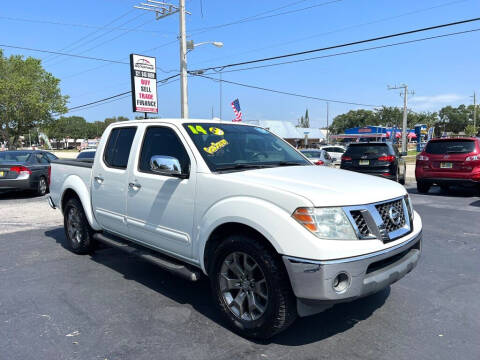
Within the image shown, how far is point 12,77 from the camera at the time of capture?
42.6m

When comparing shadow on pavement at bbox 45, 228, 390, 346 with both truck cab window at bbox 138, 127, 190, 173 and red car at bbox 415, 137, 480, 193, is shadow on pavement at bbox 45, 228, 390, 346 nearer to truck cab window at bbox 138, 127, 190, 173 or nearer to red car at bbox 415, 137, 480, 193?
truck cab window at bbox 138, 127, 190, 173

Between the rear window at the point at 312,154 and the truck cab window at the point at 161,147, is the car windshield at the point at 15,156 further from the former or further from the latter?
the rear window at the point at 312,154

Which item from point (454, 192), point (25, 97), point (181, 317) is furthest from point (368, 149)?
point (25, 97)

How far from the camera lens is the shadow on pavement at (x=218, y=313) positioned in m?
3.35

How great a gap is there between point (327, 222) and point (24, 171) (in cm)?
1118

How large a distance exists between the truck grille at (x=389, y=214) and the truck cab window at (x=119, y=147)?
2912 mm

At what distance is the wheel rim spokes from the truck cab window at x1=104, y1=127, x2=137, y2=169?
2.02 meters

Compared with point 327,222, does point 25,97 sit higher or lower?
higher

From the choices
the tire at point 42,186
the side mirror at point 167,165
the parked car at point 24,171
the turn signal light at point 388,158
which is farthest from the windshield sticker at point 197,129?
the turn signal light at point 388,158

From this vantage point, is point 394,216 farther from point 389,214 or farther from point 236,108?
point 236,108

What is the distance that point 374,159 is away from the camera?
12820 millimetres

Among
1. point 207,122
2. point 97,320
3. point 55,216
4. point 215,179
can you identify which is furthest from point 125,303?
point 55,216

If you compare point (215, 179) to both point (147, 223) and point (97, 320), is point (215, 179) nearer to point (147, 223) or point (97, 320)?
point (147, 223)

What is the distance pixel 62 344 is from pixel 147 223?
1382 millimetres
